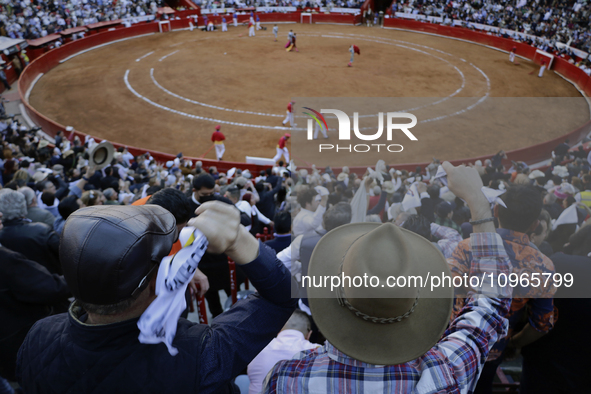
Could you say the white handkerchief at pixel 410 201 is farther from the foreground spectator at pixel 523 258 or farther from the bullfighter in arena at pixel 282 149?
the bullfighter in arena at pixel 282 149

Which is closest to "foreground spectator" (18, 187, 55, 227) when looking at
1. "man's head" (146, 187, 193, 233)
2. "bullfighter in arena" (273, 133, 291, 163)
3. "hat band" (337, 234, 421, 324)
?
"man's head" (146, 187, 193, 233)

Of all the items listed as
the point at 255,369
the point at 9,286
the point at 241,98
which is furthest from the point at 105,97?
the point at 255,369

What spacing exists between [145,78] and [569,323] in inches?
952

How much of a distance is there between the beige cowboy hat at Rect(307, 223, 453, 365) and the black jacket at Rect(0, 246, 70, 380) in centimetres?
274

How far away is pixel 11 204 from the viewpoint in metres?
4.21

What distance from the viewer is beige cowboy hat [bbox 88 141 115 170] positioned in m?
10.1

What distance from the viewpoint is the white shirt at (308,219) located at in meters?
3.59

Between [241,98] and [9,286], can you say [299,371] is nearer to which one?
[9,286]

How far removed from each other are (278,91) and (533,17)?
25186mm

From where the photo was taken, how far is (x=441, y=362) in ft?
6.23

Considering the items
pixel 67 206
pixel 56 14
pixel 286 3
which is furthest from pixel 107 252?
pixel 286 3

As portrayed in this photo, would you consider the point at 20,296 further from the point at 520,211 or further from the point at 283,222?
the point at 520,211

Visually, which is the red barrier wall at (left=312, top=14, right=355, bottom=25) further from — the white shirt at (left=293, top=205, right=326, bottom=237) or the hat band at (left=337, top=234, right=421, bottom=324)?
the hat band at (left=337, top=234, right=421, bottom=324)

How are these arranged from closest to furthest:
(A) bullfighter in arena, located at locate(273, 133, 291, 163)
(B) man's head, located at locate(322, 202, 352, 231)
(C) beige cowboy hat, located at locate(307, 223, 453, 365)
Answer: (C) beige cowboy hat, located at locate(307, 223, 453, 365), (B) man's head, located at locate(322, 202, 352, 231), (A) bullfighter in arena, located at locate(273, 133, 291, 163)
